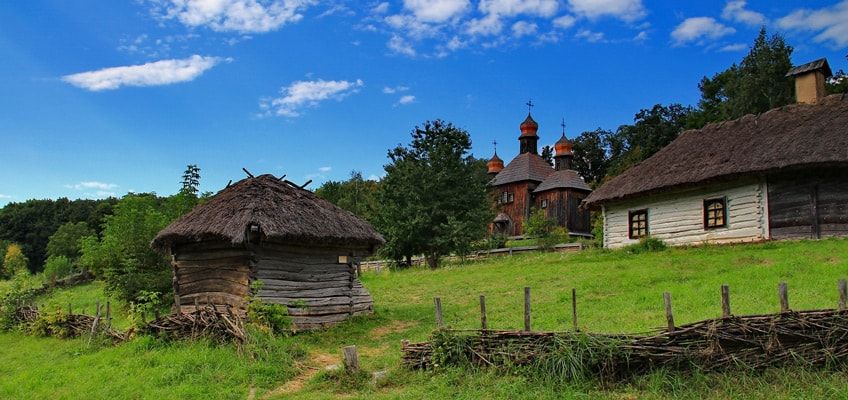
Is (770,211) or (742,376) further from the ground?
(770,211)

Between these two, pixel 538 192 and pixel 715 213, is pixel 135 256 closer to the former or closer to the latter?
pixel 715 213

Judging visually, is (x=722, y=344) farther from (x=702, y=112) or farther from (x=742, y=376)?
(x=702, y=112)

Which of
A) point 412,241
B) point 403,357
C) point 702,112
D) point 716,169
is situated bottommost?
point 403,357

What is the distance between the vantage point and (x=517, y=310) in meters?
14.1

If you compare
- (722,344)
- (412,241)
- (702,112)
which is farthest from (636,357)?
(702,112)

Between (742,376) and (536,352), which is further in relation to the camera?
(536,352)

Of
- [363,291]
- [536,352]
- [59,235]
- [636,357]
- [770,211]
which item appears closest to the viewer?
[636,357]

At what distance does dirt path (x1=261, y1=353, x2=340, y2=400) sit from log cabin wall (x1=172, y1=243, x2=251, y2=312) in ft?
9.14

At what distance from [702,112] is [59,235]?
58.1 meters

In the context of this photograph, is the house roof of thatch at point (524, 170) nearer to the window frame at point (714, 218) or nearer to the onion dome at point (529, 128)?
the onion dome at point (529, 128)

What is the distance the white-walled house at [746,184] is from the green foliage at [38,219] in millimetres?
60330

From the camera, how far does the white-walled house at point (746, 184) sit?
18.7 m

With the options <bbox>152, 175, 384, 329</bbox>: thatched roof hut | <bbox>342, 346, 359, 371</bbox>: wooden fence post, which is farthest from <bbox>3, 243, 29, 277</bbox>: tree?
Answer: <bbox>342, 346, 359, 371</bbox>: wooden fence post

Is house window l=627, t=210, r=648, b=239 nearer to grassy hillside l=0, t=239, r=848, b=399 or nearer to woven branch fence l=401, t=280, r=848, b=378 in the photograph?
grassy hillside l=0, t=239, r=848, b=399
